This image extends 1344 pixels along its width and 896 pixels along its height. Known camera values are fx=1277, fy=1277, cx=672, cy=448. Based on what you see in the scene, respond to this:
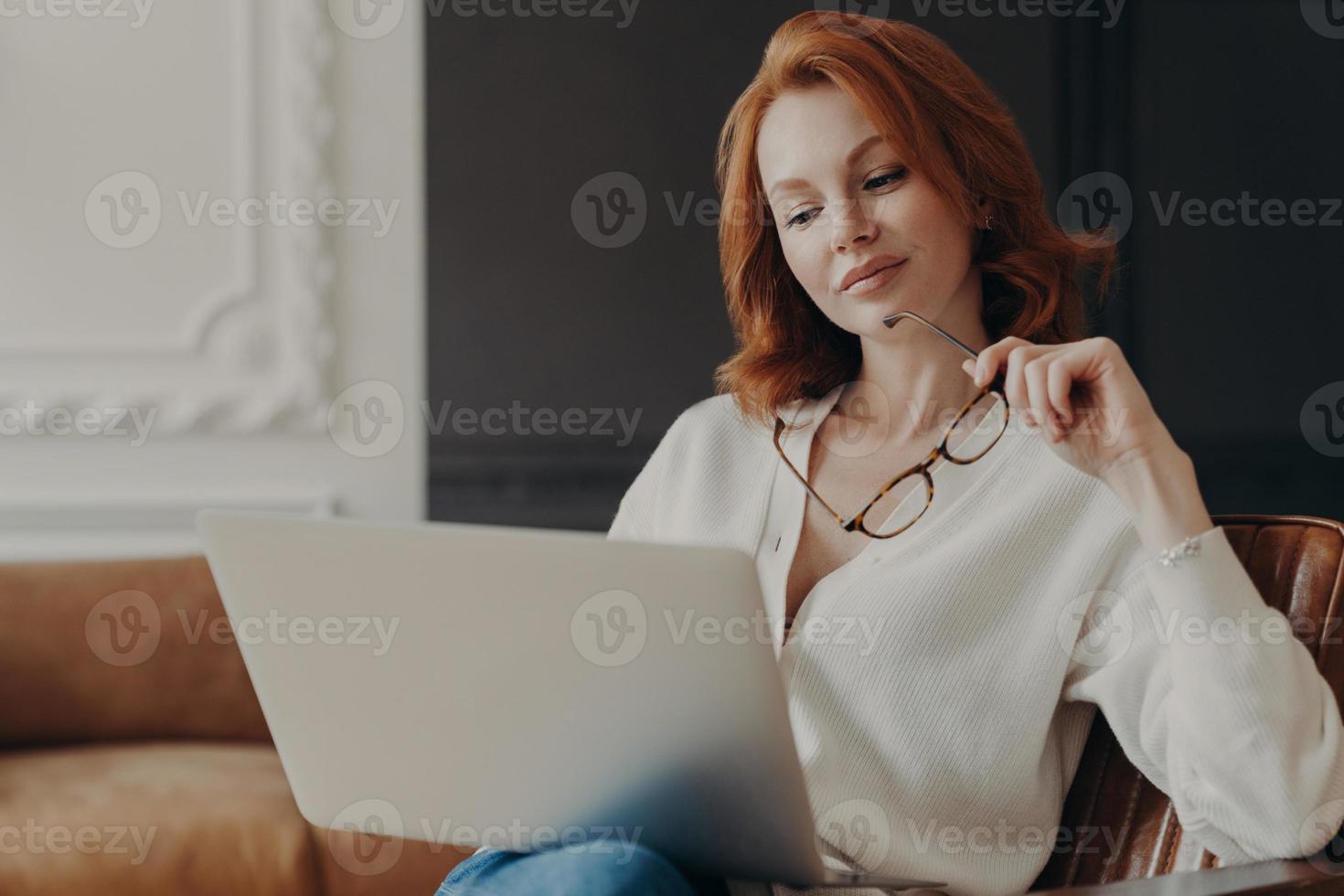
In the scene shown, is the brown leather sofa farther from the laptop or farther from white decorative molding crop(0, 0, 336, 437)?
white decorative molding crop(0, 0, 336, 437)

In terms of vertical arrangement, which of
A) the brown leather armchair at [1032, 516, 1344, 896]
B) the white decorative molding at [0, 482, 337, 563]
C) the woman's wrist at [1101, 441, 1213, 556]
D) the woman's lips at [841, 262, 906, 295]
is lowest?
the white decorative molding at [0, 482, 337, 563]

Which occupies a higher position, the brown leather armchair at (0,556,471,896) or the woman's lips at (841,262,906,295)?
the woman's lips at (841,262,906,295)

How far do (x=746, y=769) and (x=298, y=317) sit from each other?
77.6 inches

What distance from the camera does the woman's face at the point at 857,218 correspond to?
1.32m

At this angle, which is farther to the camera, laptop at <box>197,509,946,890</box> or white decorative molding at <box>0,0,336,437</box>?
white decorative molding at <box>0,0,336,437</box>

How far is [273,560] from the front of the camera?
88 cm

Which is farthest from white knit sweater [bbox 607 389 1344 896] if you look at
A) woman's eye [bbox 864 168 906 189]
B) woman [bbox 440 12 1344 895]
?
woman's eye [bbox 864 168 906 189]

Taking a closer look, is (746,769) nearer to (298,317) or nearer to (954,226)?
(954,226)

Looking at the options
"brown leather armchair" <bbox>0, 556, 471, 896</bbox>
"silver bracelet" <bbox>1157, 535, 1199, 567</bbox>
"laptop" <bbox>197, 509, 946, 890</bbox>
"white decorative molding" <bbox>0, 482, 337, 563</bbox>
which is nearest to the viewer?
"laptop" <bbox>197, 509, 946, 890</bbox>

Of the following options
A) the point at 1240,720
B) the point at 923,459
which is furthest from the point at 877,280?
the point at 1240,720

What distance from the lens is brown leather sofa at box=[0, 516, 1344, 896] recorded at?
117cm

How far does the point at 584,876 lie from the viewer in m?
0.88

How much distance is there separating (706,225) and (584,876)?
2409 mm

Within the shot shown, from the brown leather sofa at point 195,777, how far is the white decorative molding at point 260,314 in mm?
383
